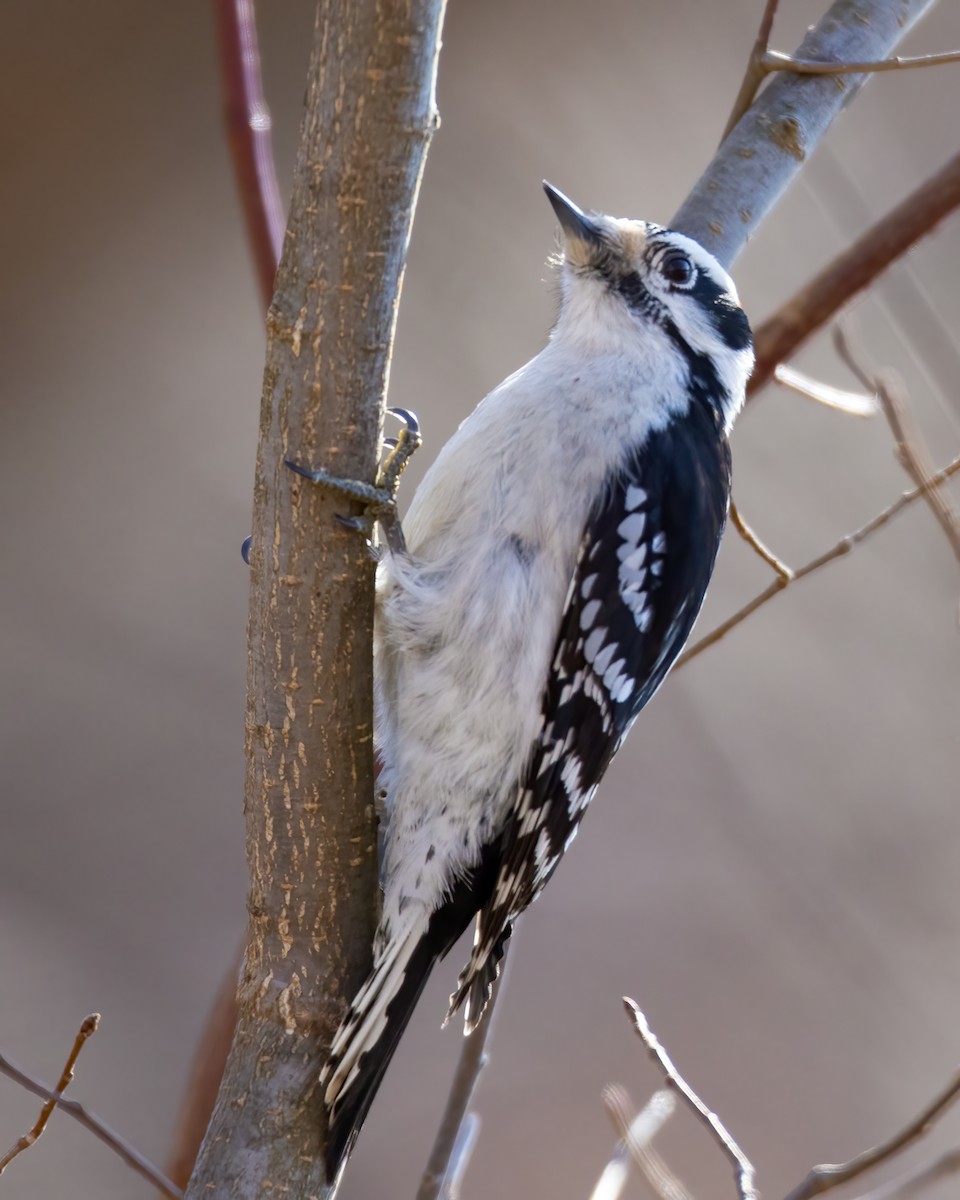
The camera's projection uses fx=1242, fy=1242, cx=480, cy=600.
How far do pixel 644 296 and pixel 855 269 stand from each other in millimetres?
413

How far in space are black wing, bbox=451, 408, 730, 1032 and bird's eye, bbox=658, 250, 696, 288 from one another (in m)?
0.32

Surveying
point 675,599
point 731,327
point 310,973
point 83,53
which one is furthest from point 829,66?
point 83,53

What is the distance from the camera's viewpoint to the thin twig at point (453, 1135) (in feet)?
4.96

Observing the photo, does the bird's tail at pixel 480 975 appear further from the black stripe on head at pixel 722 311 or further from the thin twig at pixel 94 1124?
the black stripe on head at pixel 722 311

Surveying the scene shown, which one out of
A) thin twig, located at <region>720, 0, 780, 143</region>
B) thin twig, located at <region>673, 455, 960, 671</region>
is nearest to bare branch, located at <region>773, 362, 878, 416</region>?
thin twig, located at <region>673, 455, 960, 671</region>

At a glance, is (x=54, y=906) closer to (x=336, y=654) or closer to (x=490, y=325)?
(x=490, y=325)

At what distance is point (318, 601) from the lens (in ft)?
4.52

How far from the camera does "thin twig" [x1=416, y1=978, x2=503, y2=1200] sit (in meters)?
1.51

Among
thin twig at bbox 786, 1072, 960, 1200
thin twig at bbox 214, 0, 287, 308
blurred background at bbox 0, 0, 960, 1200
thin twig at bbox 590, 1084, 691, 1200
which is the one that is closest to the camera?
thin twig at bbox 786, 1072, 960, 1200

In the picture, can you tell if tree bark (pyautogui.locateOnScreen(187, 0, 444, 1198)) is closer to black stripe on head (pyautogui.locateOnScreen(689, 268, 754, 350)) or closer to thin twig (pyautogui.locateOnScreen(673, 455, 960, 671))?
thin twig (pyautogui.locateOnScreen(673, 455, 960, 671))

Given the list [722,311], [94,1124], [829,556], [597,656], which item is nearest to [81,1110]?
[94,1124]

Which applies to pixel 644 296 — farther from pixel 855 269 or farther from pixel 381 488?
pixel 381 488

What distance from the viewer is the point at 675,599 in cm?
189

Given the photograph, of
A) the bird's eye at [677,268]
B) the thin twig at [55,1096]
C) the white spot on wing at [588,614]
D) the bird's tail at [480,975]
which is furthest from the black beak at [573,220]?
the thin twig at [55,1096]
